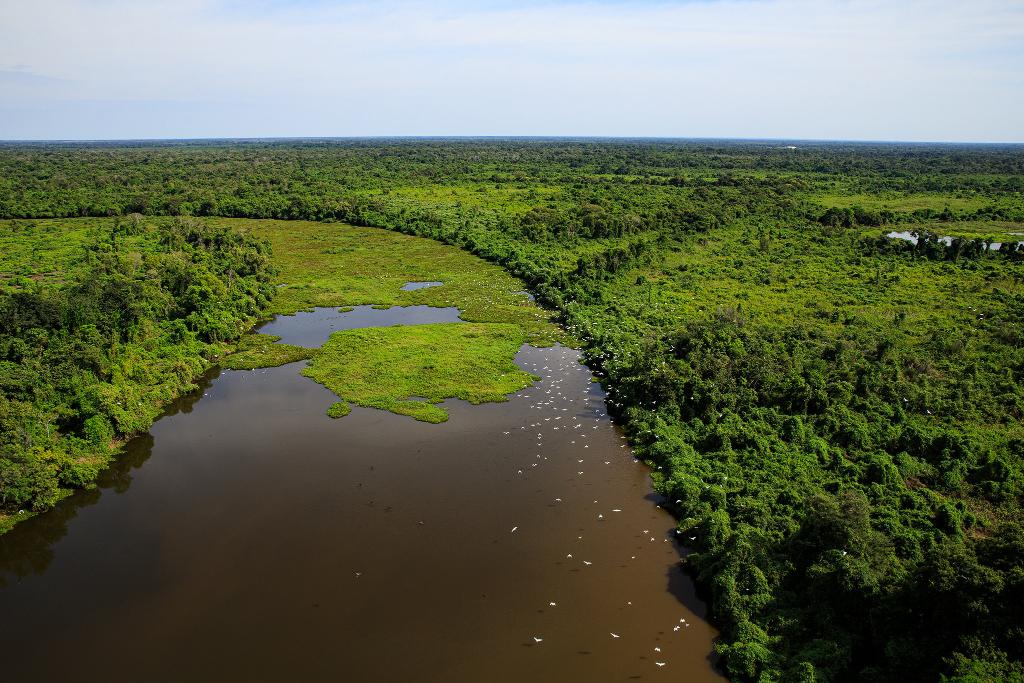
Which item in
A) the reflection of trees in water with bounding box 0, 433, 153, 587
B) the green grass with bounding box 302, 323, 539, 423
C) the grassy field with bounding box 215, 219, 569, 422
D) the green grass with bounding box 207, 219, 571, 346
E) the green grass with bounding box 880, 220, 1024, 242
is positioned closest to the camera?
the reflection of trees in water with bounding box 0, 433, 153, 587

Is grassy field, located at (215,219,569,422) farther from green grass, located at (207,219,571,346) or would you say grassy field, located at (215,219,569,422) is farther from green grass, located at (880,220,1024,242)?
green grass, located at (880,220,1024,242)

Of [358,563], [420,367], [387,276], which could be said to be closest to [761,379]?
[420,367]

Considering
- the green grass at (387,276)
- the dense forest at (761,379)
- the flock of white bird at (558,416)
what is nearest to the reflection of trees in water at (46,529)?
the dense forest at (761,379)

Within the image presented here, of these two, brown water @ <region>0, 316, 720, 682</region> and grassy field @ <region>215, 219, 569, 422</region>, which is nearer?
brown water @ <region>0, 316, 720, 682</region>

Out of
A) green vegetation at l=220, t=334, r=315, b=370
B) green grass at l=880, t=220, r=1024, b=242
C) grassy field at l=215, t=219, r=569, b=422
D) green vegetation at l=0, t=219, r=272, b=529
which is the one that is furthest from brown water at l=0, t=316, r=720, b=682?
green grass at l=880, t=220, r=1024, b=242

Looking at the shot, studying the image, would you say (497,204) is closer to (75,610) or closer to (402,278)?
(402,278)

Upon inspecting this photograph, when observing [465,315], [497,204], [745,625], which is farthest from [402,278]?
[745,625]
